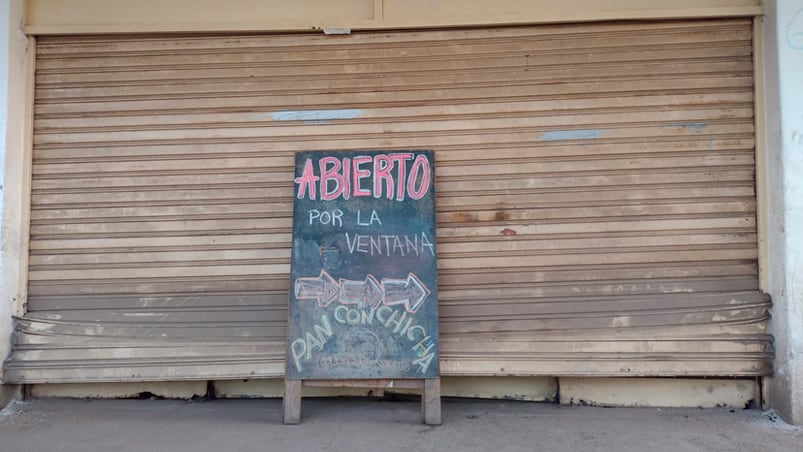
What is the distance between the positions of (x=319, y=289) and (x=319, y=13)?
2.17 metres

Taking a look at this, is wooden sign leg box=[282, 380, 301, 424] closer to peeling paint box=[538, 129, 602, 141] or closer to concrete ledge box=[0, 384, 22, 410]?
concrete ledge box=[0, 384, 22, 410]

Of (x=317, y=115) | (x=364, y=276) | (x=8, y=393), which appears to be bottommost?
(x=8, y=393)

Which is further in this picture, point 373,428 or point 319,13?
point 319,13

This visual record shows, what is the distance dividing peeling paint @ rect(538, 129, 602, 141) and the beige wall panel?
0.85m

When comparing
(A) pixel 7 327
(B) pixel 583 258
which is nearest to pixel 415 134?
(B) pixel 583 258

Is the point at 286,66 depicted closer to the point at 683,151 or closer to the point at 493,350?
the point at 493,350

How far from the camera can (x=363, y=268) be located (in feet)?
12.0

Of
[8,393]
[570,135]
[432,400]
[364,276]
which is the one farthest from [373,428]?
[8,393]

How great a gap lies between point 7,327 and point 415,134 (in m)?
3.44

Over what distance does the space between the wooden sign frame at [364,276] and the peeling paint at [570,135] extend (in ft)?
3.05

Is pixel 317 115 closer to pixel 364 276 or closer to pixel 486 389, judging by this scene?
pixel 364 276

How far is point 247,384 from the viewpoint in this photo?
411 centimetres

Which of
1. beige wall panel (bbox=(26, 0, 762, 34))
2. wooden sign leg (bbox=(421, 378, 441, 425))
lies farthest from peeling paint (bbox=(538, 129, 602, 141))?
wooden sign leg (bbox=(421, 378, 441, 425))

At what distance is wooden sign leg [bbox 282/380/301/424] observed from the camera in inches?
139
